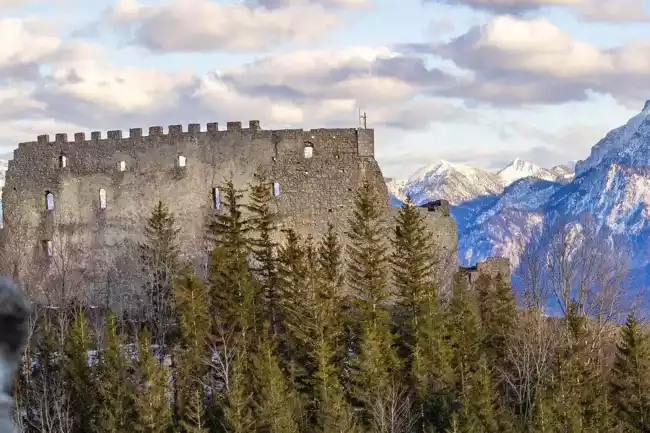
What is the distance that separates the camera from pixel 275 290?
51562mm

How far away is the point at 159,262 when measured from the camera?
177 ft

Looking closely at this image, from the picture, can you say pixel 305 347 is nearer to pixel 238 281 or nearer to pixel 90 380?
pixel 238 281

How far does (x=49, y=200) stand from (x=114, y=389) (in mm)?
17504

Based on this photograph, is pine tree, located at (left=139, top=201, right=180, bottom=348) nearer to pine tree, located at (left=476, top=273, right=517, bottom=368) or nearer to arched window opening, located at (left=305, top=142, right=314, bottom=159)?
arched window opening, located at (left=305, top=142, right=314, bottom=159)

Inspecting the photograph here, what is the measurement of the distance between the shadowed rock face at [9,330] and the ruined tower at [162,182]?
50993 mm

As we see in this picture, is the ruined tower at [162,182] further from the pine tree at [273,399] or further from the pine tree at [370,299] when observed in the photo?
the pine tree at [273,399]

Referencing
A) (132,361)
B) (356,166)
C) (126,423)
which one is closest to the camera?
(126,423)

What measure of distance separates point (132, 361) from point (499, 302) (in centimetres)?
2042

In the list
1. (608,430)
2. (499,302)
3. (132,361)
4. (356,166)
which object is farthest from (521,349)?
(132,361)

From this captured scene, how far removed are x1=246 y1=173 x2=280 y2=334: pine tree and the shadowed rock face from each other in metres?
48.1

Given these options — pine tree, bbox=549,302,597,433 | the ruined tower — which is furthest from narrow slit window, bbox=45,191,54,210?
pine tree, bbox=549,302,597,433

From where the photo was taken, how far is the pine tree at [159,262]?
2086 inches

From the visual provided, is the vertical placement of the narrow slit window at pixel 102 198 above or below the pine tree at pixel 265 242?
above

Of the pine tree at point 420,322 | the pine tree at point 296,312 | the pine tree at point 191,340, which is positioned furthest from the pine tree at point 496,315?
the pine tree at point 191,340
